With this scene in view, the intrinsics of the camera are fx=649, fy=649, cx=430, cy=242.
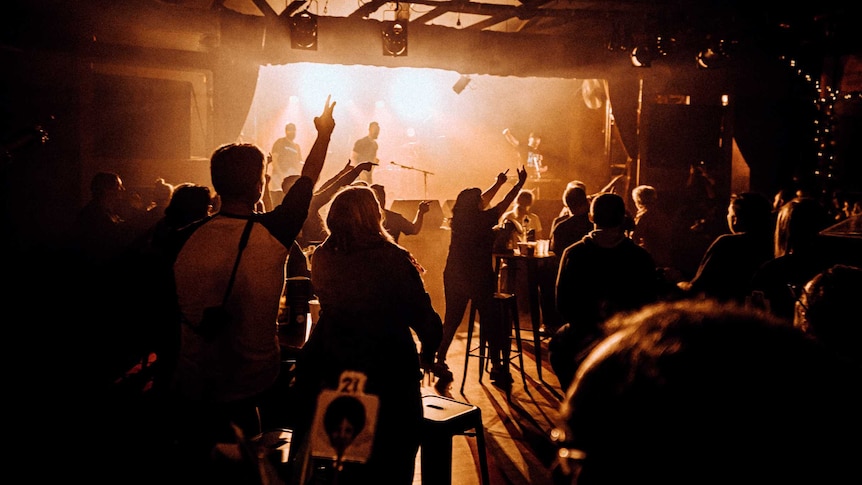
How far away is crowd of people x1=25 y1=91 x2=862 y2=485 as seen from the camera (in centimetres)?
56

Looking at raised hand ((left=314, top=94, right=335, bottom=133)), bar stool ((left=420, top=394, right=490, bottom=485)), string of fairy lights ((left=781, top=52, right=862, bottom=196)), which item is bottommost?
bar stool ((left=420, top=394, right=490, bottom=485))

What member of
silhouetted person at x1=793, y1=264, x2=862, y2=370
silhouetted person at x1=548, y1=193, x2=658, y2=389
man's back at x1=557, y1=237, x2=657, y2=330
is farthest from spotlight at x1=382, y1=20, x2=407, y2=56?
silhouetted person at x1=793, y1=264, x2=862, y2=370

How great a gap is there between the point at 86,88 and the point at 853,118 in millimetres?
11004

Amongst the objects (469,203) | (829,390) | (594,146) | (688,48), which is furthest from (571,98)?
(829,390)

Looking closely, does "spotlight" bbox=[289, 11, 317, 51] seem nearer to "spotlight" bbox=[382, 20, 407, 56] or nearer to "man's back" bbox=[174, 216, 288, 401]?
"spotlight" bbox=[382, 20, 407, 56]

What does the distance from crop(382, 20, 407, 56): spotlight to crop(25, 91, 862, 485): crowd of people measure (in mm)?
2854

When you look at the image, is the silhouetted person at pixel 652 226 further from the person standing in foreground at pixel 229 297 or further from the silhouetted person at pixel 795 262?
the person standing in foreground at pixel 229 297

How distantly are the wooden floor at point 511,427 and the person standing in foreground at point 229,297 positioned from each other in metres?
2.06

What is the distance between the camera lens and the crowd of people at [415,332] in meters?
0.56

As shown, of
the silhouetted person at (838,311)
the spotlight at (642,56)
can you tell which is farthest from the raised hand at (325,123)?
the spotlight at (642,56)

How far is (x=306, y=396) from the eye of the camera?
9.51 ft

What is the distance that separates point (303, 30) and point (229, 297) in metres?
6.59

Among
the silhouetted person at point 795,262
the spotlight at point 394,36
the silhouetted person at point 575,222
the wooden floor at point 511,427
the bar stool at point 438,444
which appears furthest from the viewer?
the spotlight at point 394,36

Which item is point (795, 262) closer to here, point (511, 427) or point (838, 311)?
point (838, 311)
